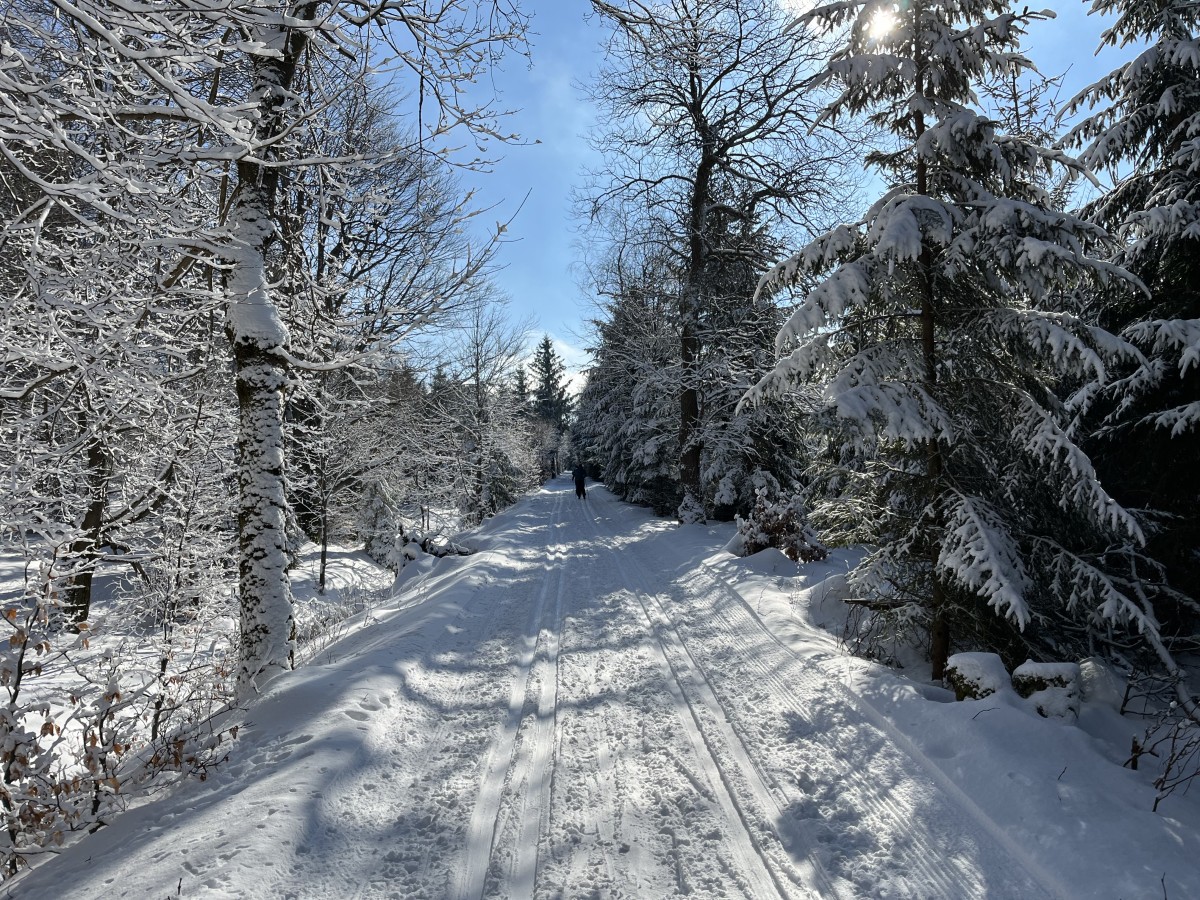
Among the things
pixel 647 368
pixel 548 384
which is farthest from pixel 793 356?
pixel 548 384

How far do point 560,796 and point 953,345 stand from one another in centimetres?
501

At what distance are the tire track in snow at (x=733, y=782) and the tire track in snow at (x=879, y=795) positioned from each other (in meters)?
0.19

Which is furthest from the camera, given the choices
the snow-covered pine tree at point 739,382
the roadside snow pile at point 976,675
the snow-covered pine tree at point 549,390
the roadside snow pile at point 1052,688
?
the snow-covered pine tree at point 549,390

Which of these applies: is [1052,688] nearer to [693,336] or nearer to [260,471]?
[260,471]

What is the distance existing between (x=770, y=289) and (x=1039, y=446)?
2658mm

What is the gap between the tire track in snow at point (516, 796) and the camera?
306cm

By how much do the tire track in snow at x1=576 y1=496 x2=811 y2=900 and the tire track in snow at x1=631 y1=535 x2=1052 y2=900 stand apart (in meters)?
0.19

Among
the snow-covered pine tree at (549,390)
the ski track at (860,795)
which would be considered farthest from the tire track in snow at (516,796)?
the snow-covered pine tree at (549,390)

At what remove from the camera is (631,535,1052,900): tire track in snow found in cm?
303

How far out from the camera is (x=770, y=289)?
19.7 feet

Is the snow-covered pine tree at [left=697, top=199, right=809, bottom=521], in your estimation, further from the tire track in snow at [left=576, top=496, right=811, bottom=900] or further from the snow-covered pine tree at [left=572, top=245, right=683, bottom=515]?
the tire track in snow at [left=576, top=496, right=811, bottom=900]

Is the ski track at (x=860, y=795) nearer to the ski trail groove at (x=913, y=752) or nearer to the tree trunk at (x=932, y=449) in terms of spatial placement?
the ski trail groove at (x=913, y=752)

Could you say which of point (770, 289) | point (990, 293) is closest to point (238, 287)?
point (770, 289)

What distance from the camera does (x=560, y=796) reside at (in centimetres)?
379
